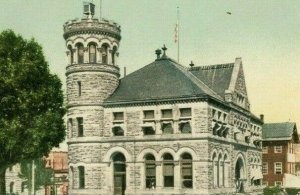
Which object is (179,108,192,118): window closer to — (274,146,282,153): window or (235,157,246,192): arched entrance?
(235,157,246,192): arched entrance

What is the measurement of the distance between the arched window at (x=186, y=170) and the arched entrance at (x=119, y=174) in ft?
17.5

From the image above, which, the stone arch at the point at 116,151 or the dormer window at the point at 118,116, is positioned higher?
the dormer window at the point at 118,116

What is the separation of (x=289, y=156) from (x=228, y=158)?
107 ft

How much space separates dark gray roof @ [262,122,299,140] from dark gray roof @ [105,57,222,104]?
1356 inches

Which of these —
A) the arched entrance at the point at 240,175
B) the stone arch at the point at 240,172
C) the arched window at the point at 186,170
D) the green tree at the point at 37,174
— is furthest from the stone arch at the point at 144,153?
the green tree at the point at 37,174

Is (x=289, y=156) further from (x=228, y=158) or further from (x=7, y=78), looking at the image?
(x=7, y=78)

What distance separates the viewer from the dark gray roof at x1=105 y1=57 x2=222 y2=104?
4144 cm

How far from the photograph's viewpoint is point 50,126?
125 ft

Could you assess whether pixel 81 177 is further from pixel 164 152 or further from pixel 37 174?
pixel 37 174

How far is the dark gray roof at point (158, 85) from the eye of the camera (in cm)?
4144

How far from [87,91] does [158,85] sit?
19.6ft

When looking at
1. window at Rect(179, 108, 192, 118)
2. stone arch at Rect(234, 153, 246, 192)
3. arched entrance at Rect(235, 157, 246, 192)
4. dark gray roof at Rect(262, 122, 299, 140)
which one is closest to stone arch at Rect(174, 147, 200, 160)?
window at Rect(179, 108, 192, 118)

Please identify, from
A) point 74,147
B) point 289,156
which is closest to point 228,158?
point 74,147

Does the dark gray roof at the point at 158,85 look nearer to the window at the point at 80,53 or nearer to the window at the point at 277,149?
the window at the point at 80,53
